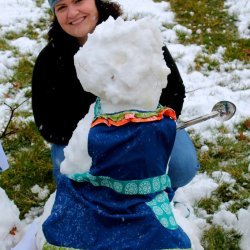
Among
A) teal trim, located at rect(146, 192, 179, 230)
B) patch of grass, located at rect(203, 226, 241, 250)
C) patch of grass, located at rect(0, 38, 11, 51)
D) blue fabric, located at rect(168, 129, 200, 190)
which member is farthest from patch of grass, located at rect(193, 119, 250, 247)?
patch of grass, located at rect(0, 38, 11, 51)

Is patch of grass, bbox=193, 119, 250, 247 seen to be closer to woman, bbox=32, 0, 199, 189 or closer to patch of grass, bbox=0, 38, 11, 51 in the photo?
woman, bbox=32, 0, 199, 189

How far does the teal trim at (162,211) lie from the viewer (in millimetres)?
1604

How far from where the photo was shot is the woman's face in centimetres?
234

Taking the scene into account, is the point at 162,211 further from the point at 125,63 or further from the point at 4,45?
the point at 4,45

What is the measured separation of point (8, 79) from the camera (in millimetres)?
3861

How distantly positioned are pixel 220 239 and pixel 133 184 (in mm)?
1026

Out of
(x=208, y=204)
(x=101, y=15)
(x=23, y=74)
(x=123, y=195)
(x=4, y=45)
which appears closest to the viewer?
(x=123, y=195)

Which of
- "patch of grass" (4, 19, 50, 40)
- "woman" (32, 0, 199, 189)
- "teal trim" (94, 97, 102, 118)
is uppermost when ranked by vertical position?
"teal trim" (94, 97, 102, 118)

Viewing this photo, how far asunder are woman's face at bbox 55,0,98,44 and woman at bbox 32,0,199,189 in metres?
0.05

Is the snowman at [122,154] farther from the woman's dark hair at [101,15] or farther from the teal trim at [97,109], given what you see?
the woman's dark hair at [101,15]

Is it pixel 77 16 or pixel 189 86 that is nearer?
pixel 77 16

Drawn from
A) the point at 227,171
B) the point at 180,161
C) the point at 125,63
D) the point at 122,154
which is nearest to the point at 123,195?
the point at 122,154

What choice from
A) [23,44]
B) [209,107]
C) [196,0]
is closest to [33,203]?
[209,107]

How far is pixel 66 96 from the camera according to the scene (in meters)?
2.51
